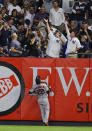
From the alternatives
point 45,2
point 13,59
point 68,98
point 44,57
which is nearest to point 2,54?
point 13,59

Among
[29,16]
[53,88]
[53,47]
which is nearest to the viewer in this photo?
[53,88]

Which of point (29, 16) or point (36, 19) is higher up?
point (29, 16)

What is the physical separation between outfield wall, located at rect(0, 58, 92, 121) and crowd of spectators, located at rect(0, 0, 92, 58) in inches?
19.5

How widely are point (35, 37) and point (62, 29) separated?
1.98 meters

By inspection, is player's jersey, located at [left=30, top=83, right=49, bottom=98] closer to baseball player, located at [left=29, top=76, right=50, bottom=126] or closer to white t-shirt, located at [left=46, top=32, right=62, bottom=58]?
baseball player, located at [left=29, top=76, right=50, bottom=126]

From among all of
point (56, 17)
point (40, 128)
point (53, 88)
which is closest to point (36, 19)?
point (56, 17)

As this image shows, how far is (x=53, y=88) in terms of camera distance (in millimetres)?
16422

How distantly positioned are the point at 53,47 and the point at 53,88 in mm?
1651

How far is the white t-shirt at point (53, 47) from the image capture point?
55.3 ft

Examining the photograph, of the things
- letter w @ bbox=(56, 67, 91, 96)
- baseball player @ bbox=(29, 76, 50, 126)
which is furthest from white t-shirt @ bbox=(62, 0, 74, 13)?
baseball player @ bbox=(29, 76, 50, 126)

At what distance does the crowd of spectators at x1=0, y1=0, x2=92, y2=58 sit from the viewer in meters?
16.9

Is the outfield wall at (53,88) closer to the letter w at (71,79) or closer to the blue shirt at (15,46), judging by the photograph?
the letter w at (71,79)

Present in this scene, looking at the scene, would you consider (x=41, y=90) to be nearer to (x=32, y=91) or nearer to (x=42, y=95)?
(x=42, y=95)

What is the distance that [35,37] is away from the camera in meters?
17.2
